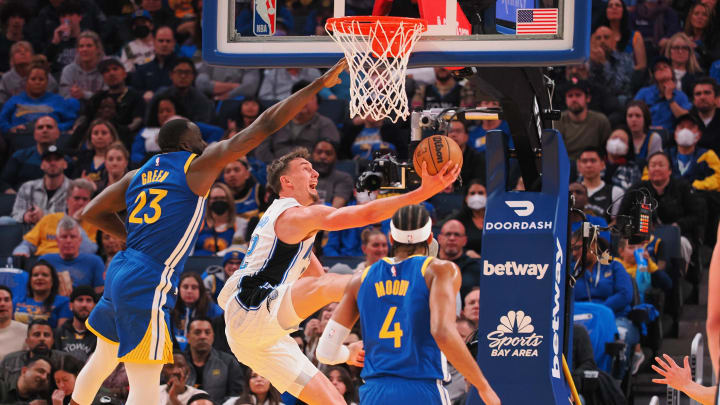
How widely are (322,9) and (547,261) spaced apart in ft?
29.5

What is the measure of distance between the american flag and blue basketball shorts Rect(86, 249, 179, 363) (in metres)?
2.73

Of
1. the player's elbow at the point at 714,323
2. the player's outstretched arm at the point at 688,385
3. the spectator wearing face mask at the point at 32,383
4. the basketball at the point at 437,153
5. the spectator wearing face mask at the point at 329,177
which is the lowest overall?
the spectator wearing face mask at the point at 32,383

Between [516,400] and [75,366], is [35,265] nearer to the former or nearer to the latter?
[75,366]

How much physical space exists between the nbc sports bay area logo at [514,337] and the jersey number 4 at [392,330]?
6.85ft

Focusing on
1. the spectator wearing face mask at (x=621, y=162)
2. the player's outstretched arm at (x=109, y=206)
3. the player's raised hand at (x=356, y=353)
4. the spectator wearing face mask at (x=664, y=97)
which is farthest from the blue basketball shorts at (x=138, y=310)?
the spectator wearing face mask at (x=664, y=97)

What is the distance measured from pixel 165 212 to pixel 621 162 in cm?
671

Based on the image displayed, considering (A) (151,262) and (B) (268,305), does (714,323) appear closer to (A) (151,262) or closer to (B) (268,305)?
(B) (268,305)

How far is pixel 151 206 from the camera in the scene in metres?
7.26

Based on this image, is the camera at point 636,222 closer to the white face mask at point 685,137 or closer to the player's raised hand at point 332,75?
the player's raised hand at point 332,75

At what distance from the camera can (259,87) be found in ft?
49.3

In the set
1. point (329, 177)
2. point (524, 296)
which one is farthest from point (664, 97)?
point (524, 296)

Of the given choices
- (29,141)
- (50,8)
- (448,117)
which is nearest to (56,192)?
(29,141)

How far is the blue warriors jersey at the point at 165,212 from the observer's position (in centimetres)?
724

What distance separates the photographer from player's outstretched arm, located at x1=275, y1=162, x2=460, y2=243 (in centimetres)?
639
